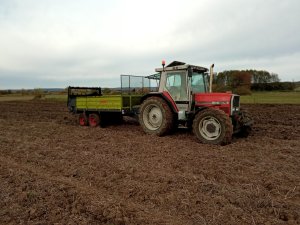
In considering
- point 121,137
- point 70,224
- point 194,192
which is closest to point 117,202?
point 70,224

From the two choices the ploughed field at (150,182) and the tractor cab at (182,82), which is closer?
the ploughed field at (150,182)

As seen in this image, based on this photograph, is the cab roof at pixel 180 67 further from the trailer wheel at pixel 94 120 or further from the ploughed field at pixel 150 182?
the trailer wheel at pixel 94 120

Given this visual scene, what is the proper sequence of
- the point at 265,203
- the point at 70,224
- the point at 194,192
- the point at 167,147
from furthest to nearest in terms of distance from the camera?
the point at 167,147
the point at 194,192
the point at 265,203
the point at 70,224

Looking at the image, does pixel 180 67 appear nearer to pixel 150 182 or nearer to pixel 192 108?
pixel 192 108

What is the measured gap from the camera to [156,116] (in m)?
9.12

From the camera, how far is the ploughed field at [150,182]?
3639 mm

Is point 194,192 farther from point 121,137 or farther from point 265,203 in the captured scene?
point 121,137

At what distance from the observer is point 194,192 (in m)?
4.32

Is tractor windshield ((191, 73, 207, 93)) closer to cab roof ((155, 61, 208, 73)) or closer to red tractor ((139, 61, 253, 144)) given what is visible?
red tractor ((139, 61, 253, 144))

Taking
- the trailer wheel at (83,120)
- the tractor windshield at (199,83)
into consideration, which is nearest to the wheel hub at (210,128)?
the tractor windshield at (199,83)

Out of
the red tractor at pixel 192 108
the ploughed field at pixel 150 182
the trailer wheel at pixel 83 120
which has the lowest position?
the ploughed field at pixel 150 182

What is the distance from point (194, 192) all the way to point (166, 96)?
15.6ft

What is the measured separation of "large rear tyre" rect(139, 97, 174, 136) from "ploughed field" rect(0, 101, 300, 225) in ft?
2.89

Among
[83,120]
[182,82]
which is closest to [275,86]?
[83,120]
